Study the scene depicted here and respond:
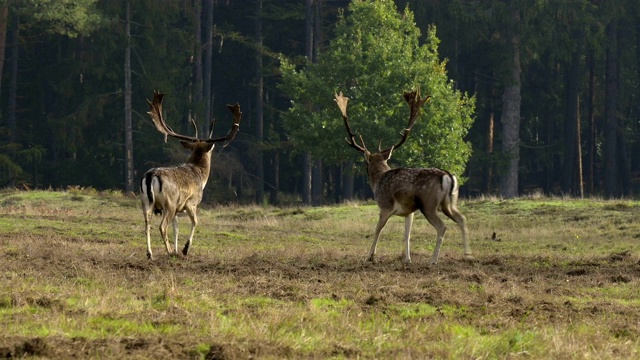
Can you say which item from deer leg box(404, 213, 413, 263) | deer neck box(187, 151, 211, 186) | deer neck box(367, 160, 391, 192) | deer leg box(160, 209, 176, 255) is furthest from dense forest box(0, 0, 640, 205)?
deer leg box(160, 209, 176, 255)

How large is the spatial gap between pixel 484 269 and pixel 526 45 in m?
44.6

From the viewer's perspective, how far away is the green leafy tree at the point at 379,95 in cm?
4719

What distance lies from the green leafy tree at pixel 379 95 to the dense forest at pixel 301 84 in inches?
3.7

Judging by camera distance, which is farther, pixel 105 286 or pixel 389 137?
pixel 389 137

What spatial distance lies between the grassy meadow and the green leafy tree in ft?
74.6

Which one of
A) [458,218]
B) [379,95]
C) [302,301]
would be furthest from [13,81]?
[302,301]

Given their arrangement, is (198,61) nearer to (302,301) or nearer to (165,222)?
(165,222)

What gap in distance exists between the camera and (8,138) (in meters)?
59.6

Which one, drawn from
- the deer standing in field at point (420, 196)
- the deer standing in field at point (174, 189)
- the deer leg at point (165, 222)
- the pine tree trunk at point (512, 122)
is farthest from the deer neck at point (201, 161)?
the pine tree trunk at point (512, 122)

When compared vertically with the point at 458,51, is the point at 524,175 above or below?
below

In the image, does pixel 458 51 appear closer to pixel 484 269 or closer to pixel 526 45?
pixel 526 45

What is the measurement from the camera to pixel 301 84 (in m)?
52.5

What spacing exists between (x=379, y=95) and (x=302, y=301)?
3589 cm

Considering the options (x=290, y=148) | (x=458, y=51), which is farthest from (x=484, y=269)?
(x=458, y=51)
